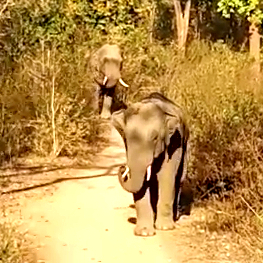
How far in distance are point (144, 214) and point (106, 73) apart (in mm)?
7940

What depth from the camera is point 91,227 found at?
347 inches

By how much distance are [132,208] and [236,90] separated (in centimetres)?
327

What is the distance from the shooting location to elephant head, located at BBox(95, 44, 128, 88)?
52.6 feet

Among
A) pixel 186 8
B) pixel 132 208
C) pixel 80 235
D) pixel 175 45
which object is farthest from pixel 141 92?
pixel 80 235

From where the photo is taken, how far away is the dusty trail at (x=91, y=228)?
7.85 m

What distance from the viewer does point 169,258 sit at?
7.77m

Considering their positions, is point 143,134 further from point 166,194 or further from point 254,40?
point 254,40

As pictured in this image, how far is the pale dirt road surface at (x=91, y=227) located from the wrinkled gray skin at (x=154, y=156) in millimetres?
193

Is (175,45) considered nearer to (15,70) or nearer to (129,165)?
(15,70)

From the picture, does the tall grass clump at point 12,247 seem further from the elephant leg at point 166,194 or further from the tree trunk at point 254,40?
the tree trunk at point 254,40

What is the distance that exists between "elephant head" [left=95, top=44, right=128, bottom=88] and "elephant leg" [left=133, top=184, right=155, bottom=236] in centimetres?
783

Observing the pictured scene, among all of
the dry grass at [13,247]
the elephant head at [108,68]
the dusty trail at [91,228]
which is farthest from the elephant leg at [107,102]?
the dry grass at [13,247]

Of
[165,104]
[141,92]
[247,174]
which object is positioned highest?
[165,104]

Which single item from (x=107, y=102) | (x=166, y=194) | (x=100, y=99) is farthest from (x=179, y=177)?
(x=107, y=102)
